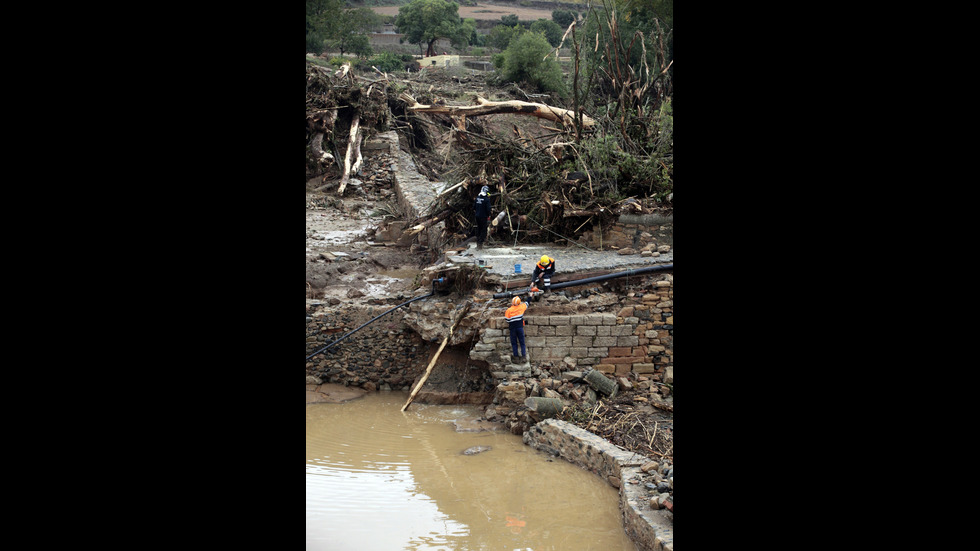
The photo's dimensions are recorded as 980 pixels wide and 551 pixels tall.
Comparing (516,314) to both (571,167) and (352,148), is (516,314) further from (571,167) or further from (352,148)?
(352,148)

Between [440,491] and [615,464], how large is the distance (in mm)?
2097

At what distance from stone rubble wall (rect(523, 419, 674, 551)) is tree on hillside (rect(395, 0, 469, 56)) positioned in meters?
41.4

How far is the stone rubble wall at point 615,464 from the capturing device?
21.4ft

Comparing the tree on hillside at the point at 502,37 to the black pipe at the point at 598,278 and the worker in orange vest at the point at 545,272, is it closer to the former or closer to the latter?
the black pipe at the point at 598,278

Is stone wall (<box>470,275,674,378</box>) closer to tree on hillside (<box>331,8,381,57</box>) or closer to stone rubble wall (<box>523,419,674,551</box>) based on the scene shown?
stone rubble wall (<box>523,419,674,551</box>)

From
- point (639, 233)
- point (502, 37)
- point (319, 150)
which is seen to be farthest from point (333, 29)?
point (639, 233)

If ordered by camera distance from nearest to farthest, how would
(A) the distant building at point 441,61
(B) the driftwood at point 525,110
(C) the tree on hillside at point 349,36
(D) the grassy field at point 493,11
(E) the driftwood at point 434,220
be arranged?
(E) the driftwood at point 434,220 → (B) the driftwood at point 525,110 → (C) the tree on hillside at point 349,36 → (A) the distant building at point 441,61 → (D) the grassy field at point 493,11

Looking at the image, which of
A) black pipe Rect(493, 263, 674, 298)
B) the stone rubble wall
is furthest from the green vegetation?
the stone rubble wall

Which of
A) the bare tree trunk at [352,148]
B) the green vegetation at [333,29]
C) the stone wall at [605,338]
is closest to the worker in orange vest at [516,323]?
the stone wall at [605,338]

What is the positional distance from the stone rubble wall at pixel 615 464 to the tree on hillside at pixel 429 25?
41403 millimetres

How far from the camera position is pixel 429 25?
155 ft

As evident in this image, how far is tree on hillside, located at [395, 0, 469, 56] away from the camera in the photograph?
46.8 meters
